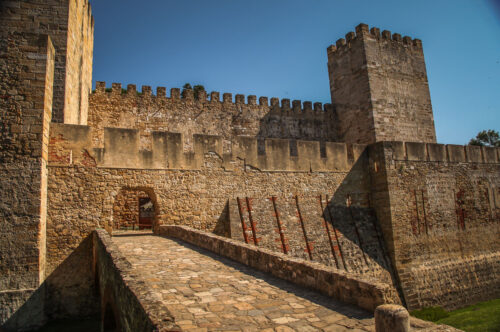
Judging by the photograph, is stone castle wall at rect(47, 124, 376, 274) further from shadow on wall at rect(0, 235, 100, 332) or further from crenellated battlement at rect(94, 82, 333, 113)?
crenellated battlement at rect(94, 82, 333, 113)

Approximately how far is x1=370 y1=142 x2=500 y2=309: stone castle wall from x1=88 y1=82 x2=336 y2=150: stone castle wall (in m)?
5.60

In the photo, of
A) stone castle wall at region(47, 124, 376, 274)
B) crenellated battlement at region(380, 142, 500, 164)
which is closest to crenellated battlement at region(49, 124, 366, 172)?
stone castle wall at region(47, 124, 376, 274)

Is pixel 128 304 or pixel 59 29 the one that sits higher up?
pixel 59 29

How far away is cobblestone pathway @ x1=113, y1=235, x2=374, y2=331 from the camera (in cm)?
332

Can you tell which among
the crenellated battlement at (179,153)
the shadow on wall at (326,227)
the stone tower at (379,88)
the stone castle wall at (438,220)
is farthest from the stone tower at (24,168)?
the stone tower at (379,88)

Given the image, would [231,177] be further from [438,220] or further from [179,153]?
[438,220]

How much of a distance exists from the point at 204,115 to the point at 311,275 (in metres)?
11.7

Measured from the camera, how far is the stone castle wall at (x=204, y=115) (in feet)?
45.1

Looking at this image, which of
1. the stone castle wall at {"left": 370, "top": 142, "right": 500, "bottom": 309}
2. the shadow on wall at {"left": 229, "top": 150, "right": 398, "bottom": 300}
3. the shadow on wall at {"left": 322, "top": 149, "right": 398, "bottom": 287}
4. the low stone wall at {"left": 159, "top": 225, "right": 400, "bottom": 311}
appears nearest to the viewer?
the low stone wall at {"left": 159, "top": 225, "right": 400, "bottom": 311}

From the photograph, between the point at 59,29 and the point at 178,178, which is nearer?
the point at 59,29

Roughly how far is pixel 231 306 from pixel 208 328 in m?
0.64

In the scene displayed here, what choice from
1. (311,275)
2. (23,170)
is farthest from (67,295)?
(311,275)

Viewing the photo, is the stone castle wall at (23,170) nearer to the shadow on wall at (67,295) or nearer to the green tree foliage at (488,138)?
the shadow on wall at (67,295)

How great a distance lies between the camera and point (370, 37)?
52.4ft
